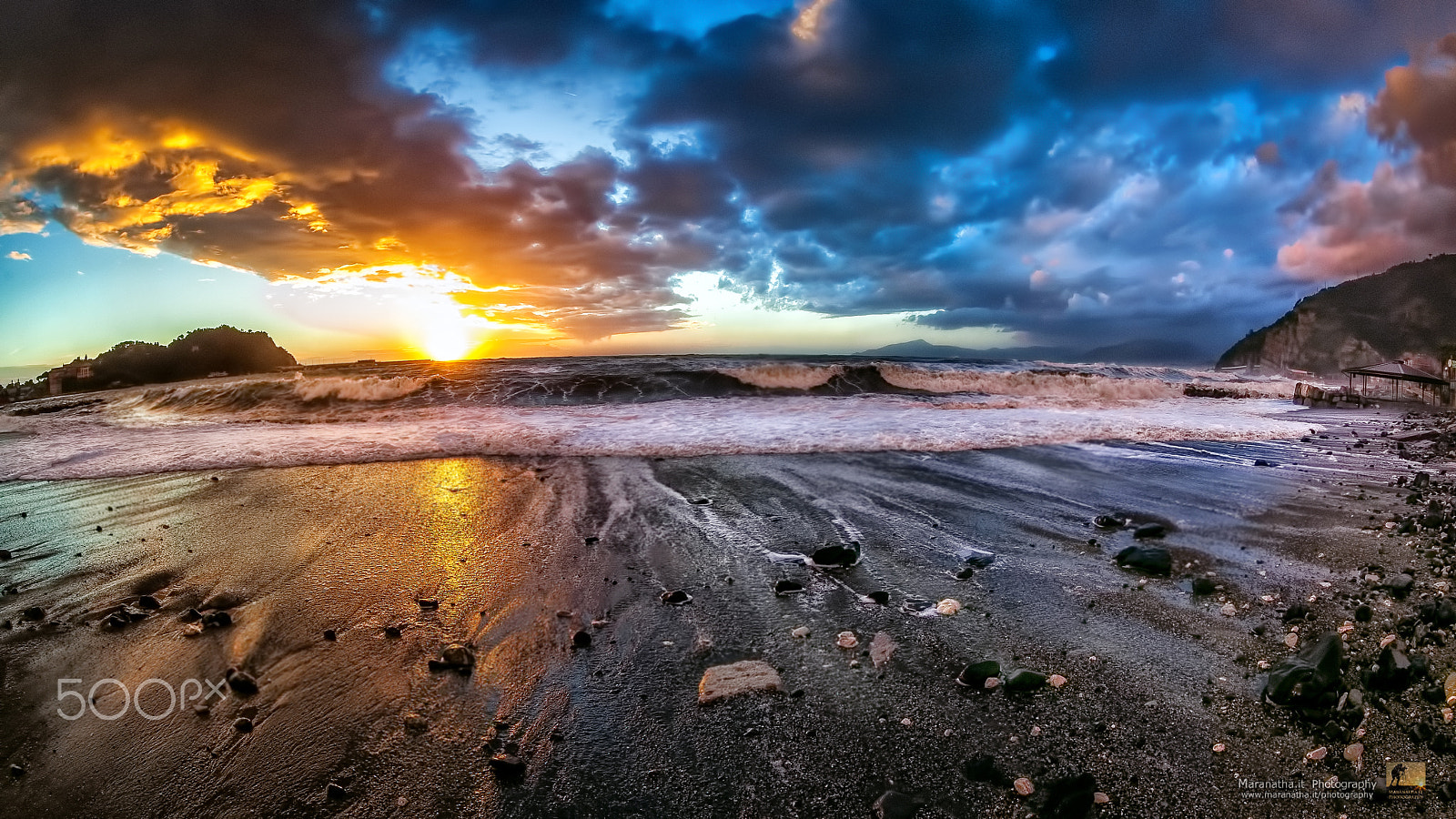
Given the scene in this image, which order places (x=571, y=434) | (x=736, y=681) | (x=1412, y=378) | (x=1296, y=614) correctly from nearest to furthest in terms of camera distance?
(x=736, y=681), (x=1296, y=614), (x=571, y=434), (x=1412, y=378)

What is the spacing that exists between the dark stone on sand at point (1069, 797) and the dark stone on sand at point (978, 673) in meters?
0.74

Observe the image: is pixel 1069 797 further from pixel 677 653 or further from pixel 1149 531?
pixel 1149 531

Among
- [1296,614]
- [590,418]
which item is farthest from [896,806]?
[590,418]

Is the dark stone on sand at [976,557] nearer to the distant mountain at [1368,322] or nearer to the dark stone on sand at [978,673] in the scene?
the dark stone on sand at [978,673]

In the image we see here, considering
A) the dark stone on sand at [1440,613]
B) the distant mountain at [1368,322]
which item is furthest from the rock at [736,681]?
the distant mountain at [1368,322]

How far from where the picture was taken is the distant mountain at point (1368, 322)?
83562mm

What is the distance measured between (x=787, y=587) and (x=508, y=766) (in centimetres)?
244

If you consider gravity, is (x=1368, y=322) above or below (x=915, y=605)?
above

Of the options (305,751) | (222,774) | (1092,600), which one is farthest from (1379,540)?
(222,774)

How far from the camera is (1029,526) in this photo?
5973 mm

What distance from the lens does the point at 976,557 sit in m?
5.07

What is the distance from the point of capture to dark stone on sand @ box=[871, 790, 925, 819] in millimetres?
2207

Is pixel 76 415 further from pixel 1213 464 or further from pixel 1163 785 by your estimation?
pixel 1213 464

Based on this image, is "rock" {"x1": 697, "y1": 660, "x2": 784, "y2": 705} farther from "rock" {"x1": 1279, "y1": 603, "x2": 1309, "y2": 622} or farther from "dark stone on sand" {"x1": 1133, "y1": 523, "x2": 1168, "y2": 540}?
"dark stone on sand" {"x1": 1133, "y1": 523, "x2": 1168, "y2": 540}
